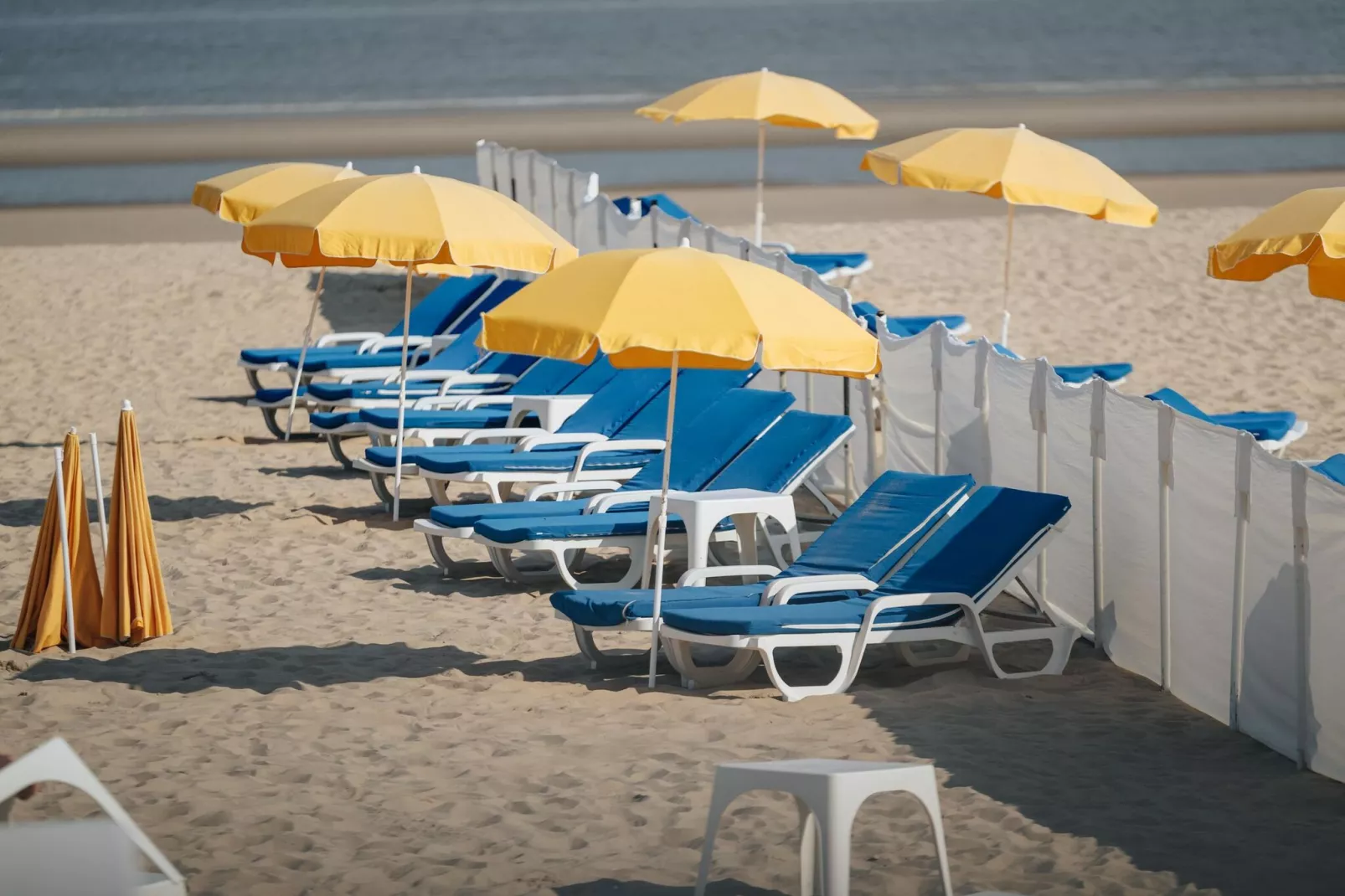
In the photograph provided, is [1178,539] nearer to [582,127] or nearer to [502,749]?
[502,749]

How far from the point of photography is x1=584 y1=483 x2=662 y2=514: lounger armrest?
7582mm

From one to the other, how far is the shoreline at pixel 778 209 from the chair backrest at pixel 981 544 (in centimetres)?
1478

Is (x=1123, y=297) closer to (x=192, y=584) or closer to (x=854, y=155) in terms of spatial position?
(x=192, y=584)

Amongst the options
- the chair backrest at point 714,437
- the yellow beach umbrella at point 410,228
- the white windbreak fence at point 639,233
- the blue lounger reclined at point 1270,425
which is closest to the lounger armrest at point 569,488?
the chair backrest at point 714,437

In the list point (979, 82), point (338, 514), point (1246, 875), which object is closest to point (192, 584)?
point (338, 514)

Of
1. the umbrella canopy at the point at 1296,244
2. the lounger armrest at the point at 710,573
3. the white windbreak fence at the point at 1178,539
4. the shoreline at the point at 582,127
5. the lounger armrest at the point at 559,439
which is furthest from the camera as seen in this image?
the shoreline at the point at 582,127

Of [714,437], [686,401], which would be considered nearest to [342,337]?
[686,401]

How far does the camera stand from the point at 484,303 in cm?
1337

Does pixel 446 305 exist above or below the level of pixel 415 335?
above

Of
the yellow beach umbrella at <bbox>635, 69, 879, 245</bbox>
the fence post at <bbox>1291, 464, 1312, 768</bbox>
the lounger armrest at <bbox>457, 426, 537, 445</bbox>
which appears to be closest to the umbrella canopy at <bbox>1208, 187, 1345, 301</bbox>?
the fence post at <bbox>1291, 464, 1312, 768</bbox>

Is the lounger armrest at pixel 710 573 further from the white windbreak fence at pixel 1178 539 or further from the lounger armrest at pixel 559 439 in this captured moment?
the lounger armrest at pixel 559 439

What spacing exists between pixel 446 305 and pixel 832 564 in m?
7.67

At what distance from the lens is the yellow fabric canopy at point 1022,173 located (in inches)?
398

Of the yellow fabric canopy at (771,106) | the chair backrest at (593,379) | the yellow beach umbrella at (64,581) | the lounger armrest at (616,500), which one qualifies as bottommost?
the yellow beach umbrella at (64,581)
